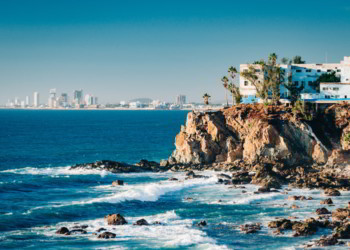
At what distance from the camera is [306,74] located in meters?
117

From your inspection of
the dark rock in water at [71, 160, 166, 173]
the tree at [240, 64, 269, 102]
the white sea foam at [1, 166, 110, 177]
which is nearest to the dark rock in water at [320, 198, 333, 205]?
the dark rock in water at [71, 160, 166, 173]

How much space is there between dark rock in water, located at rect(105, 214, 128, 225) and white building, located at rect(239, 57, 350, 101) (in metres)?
61.8

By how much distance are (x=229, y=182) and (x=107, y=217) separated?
26.5 m

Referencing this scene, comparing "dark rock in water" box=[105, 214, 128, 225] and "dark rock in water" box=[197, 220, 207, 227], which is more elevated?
"dark rock in water" box=[105, 214, 128, 225]

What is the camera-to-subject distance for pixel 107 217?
185 feet

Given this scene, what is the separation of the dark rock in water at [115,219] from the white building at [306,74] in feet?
203

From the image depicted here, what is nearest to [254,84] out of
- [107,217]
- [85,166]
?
[85,166]

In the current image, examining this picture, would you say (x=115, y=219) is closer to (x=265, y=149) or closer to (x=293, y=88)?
(x=265, y=149)

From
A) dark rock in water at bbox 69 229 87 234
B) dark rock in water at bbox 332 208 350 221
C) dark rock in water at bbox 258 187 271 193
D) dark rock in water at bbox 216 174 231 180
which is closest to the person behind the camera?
dark rock in water at bbox 69 229 87 234

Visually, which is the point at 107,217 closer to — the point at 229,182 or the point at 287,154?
the point at 229,182

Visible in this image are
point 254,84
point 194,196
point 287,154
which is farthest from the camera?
point 254,84

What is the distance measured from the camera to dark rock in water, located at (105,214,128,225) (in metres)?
55.6

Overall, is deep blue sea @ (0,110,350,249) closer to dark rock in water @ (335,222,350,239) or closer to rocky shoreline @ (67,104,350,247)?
dark rock in water @ (335,222,350,239)

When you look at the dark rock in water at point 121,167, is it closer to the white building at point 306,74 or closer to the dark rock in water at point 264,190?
the dark rock in water at point 264,190
